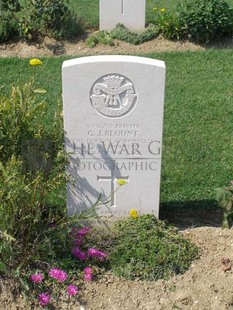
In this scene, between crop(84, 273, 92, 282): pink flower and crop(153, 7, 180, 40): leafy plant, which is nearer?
crop(84, 273, 92, 282): pink flower

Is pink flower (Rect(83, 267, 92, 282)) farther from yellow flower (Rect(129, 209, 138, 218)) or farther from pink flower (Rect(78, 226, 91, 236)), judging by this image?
yellow flower (Rect(129, 209, 138, 218))

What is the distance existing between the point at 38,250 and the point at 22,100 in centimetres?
97

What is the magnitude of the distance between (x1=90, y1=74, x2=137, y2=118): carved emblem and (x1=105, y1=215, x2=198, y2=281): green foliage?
0.80 meters

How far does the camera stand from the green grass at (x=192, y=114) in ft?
18.0

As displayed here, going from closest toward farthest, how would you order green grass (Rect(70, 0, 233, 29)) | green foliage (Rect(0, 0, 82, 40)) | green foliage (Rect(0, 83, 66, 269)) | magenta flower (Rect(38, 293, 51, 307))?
green foliage (Rect(0, 83, 66, 269))
magenta flower (Rect(38, 293, 51, 307))
green foliage (Rect(0, 0, 82, 40))
green grass (Rect(70, 0, 233, 29))

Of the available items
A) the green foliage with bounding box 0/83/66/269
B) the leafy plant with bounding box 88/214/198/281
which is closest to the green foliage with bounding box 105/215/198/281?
the leafy plant with bounding box 88/214/198/281

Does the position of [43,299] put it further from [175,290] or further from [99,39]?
[99,39]

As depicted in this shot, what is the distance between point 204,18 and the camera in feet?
27.3

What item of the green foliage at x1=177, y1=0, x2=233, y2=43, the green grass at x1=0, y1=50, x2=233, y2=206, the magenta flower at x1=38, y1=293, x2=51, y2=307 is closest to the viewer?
the magenta flower at x1=38, y1=293, x2=51, y2=307

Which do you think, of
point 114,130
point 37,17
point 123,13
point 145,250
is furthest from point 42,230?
point 123,13

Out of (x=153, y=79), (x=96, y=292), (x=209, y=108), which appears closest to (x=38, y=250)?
(x=96, y=292)

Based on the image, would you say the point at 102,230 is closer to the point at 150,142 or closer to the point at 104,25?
the point at 150,142

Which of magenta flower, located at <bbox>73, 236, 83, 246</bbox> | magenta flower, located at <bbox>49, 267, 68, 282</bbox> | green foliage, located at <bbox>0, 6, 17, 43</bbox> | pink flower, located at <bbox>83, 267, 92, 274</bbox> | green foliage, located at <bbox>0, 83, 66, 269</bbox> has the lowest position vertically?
pink flower, located at <bbox>83, 267, 92, 274</bbox>

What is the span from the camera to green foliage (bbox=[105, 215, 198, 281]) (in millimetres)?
4129
